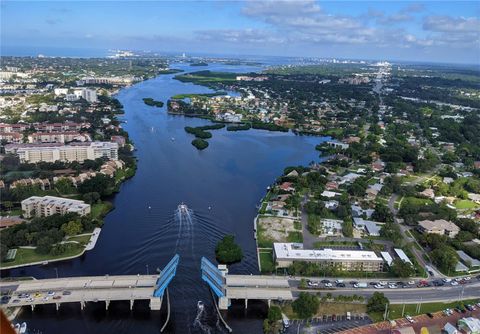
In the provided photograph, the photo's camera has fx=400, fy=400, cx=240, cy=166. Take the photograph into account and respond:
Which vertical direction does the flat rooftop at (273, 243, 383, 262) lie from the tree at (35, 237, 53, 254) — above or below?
above

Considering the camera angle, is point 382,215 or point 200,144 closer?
point 382,215

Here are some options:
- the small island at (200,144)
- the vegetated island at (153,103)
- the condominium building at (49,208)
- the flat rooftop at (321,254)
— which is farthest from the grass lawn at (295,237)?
the vegetated island at (153,103)

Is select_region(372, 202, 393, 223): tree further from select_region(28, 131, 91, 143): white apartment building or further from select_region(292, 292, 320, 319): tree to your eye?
select_region(28, 131, 91, 143): white apartment building

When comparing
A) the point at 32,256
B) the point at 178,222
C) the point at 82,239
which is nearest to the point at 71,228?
the point at 82,239

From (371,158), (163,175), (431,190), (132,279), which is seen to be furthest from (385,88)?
(132,279)

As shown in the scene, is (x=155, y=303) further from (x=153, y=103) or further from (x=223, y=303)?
(x=153, y=103)

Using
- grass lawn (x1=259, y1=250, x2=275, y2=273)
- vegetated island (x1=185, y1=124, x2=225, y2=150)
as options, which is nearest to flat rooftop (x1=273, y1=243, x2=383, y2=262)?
grass lawn (x1=259, y1=250, x2=275, y2=273)
